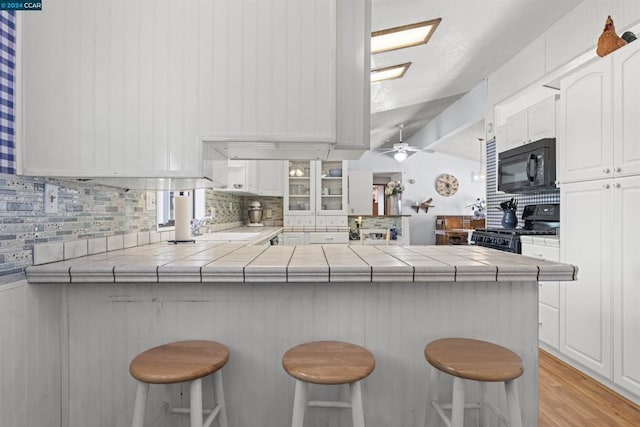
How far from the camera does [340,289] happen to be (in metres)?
Answer: 1.39

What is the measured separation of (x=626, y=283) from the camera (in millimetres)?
2010

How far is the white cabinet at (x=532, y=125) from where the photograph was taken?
2848mm

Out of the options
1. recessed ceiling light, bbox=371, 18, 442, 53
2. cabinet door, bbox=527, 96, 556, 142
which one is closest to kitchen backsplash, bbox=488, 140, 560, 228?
cabinet door, bbox=527, 96, 556, 142

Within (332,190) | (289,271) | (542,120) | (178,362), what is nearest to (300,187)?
(332,190)

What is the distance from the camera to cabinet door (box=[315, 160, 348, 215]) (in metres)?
5.09

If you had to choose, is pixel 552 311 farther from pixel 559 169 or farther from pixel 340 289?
pixel 340 289

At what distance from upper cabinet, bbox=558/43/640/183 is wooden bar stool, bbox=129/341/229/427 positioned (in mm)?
2472

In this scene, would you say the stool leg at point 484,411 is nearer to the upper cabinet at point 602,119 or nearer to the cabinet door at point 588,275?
the cabinet door at point 588,275

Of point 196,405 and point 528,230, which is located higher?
point 528,230

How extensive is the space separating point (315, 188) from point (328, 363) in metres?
4.09

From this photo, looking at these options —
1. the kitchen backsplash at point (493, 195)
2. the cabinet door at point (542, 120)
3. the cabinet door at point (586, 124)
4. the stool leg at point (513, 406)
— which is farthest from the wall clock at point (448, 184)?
the stool leg at point (513, 406)

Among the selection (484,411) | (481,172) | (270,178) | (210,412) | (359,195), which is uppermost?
(481,172)

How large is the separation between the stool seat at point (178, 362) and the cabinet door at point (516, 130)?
3.33 meters

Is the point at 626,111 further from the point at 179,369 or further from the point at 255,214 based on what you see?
the point at 255,214
